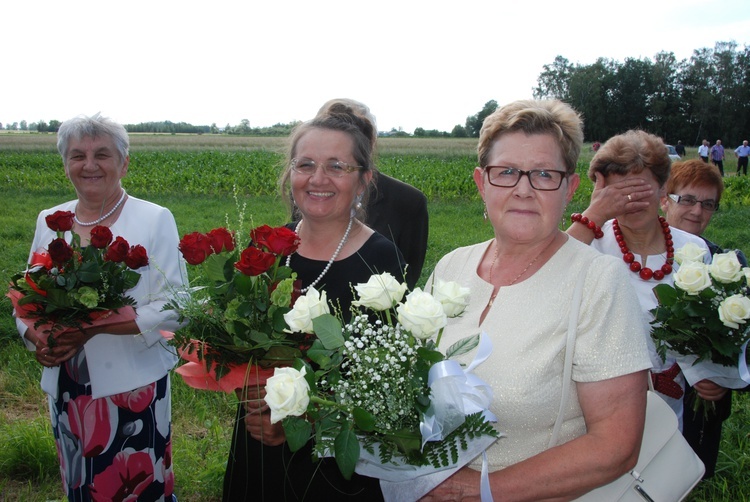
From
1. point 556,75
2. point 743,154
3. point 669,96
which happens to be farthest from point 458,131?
point 743,154

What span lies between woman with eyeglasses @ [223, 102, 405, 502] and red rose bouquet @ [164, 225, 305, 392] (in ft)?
1.54

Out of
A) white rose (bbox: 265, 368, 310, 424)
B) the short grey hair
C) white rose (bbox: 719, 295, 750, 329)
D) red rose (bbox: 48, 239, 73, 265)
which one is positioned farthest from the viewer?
the short grey hair

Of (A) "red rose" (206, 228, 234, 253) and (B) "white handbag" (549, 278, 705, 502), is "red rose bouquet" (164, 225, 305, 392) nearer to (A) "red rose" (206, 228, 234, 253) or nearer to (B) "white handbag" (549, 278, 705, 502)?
(A) "red rose" (206, 228, 234, 253)

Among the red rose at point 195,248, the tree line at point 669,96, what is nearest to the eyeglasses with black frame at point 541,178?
the red rose at point 195,248

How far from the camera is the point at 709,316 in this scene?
2.47m

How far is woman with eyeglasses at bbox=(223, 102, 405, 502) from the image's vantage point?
2408mm

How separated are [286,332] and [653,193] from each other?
2104mm

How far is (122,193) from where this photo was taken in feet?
11.0

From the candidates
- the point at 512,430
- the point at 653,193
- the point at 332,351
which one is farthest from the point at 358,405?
the point at 653,193

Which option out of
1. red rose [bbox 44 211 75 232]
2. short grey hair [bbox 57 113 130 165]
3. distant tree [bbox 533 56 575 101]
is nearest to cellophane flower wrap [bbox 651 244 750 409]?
red rose [bbox 44 211 75 232]

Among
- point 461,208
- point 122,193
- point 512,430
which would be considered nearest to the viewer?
point 512,430

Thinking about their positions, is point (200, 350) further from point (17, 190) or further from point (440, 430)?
point (17, 190)

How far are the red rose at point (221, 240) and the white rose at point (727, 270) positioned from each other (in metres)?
2.02

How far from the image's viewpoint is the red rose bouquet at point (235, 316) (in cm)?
188
